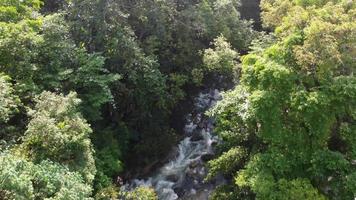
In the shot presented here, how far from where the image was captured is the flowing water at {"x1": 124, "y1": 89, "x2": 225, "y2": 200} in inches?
720

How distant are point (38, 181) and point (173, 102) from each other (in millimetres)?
10422

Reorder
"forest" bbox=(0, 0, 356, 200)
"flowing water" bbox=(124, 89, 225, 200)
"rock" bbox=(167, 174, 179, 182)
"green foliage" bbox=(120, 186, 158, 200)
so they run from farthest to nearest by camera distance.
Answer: "rock" bbox=(167, 174, 179, 182) → "flowing water" bbox=(124, 89, 225, 200) → "green foliage" bbox=(120, 186, 158, 200) → "forest" bbox=(0, 0, 356, 200)

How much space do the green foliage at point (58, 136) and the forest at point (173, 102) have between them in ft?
0.14

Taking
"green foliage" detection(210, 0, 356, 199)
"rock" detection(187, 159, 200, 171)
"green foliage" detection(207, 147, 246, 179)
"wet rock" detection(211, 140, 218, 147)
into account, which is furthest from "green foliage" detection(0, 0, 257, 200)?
"green foliage" detection(210, 0, 356, 199)

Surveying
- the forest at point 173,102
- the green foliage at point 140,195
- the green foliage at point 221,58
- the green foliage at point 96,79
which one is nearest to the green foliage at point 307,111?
the forest at point 173,102

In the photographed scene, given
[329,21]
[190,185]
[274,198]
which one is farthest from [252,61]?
[190,185]

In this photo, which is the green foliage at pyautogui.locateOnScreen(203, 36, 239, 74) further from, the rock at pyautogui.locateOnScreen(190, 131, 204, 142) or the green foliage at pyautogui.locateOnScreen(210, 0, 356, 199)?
the green foliage at pyautogui.locateOnScreen(210, 0, 356, 199)

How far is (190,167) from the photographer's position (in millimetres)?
19500

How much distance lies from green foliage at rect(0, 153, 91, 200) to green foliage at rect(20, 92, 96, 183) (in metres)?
0.81

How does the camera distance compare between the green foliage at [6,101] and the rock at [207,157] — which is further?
the rock at [207,157]

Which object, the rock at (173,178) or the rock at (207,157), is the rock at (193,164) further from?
the rock at (173,178)

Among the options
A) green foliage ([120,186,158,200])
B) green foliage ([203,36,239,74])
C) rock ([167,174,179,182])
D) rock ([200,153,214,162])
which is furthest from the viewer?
green foliage ([203,36,239,74])

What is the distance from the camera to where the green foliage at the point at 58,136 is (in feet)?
39.9

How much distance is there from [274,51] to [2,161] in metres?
9.27
